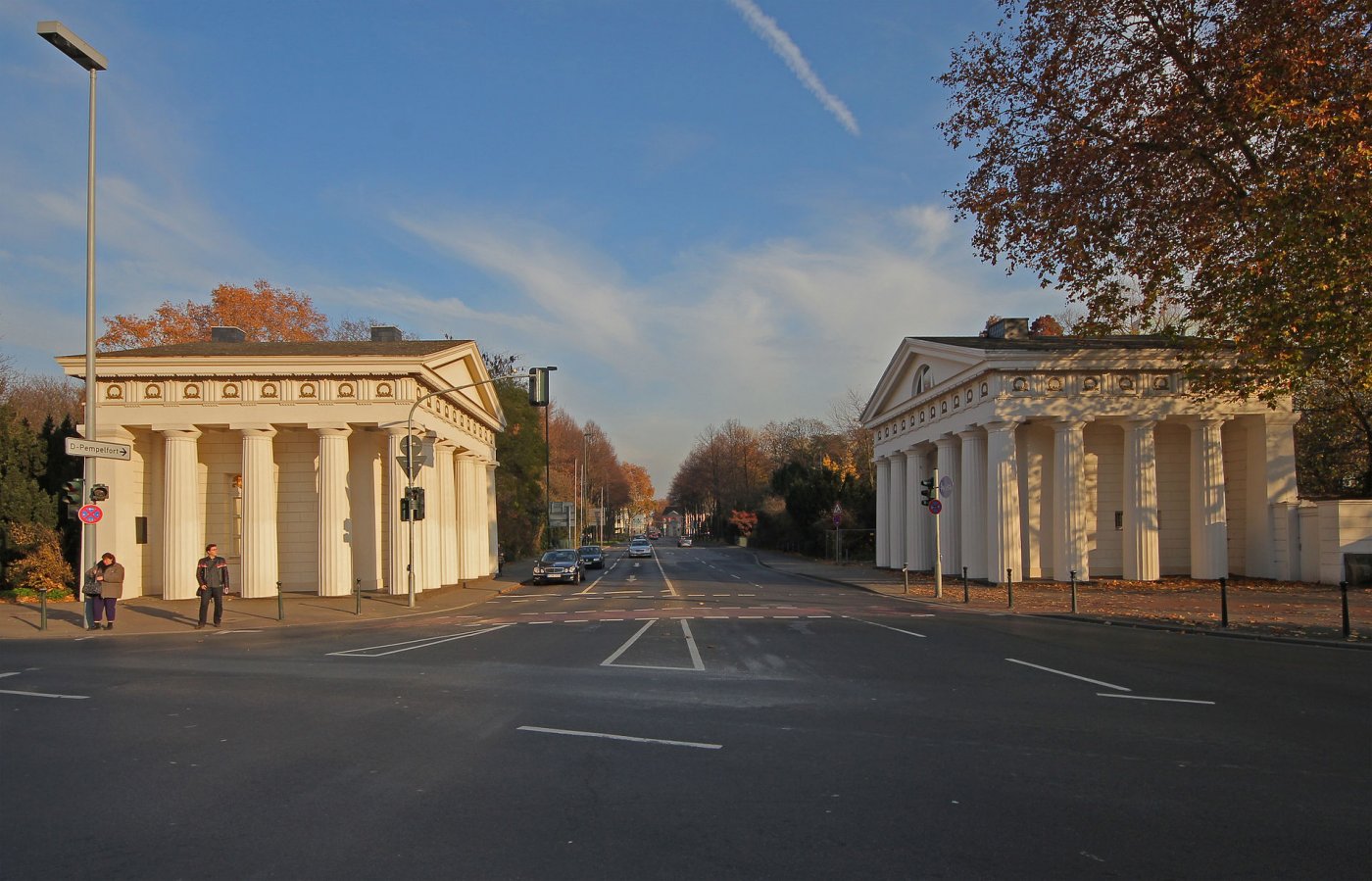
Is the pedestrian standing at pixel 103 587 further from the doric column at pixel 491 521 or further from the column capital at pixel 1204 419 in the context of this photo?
the column capital at pixel 1204 419

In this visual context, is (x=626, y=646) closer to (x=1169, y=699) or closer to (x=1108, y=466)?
(x=1169, y=699)

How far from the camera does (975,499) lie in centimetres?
3662

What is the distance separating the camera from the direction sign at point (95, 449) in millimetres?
20469

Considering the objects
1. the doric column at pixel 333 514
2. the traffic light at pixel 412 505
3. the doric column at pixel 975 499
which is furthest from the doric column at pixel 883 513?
the doric column at pixel 333 514

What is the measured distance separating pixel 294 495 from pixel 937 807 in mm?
30476

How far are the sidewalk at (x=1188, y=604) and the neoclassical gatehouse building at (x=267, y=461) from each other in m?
17.7

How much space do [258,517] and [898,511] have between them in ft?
101

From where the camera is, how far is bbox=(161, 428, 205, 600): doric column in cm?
2947

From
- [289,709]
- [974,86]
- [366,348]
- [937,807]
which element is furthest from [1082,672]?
[366,348]

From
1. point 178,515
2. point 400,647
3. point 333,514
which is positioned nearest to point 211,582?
point 400,647

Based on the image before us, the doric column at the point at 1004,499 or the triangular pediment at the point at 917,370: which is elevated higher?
the triangular pediment at the point at 917,370

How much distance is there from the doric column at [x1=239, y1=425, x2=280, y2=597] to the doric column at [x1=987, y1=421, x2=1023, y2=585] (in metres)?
25.3

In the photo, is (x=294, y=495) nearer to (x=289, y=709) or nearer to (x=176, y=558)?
(x=176, y=558)

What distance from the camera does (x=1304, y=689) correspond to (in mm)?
11000
